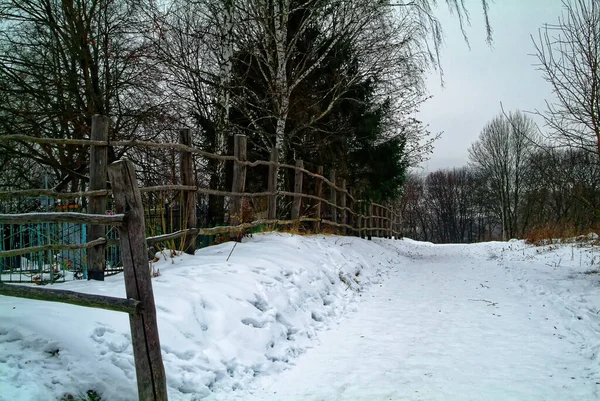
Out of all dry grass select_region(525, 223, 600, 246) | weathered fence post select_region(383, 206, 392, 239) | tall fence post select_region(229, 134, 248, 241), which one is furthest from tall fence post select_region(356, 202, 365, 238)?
tall fence post select_region(229, 134, 248, 241)

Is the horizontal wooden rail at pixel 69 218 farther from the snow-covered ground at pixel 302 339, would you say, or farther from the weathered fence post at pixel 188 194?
the weathered fence post at pixel 188 194

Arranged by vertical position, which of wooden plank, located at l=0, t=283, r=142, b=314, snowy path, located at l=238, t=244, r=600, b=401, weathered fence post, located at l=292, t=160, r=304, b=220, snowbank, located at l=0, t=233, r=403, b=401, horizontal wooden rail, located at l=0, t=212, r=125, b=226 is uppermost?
weathered fence post, located at l=292, t=160, r=304, b=220

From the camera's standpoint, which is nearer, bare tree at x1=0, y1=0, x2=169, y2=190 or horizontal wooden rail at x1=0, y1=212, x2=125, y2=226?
horizontal wooden rail at x1=0, y1=212, x2=125, y2=226

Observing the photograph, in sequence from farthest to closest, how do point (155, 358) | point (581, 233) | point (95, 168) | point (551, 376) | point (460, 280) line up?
point (581, 233) → point (460, 280) → point (95, 168) → point (551, 376) → point (155, 358)

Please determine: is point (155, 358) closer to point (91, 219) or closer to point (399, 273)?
point (91, 219)

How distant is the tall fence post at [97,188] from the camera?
13.0 ft

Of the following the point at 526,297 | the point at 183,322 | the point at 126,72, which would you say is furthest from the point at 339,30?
the point at 183,322

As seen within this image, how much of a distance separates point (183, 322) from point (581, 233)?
12.5 meters

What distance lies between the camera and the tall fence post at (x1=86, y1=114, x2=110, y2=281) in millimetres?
3953

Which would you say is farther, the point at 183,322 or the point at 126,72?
the point at 126,72

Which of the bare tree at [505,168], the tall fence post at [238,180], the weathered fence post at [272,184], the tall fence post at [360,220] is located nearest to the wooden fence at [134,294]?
the tall fence post at [238,180]

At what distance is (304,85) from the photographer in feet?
36.0

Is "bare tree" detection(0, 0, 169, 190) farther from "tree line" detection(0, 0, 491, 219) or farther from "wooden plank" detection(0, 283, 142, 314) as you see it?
"wooden plank" detection(0, 283, 142, 314)

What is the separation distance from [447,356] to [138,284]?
2.45 meters
